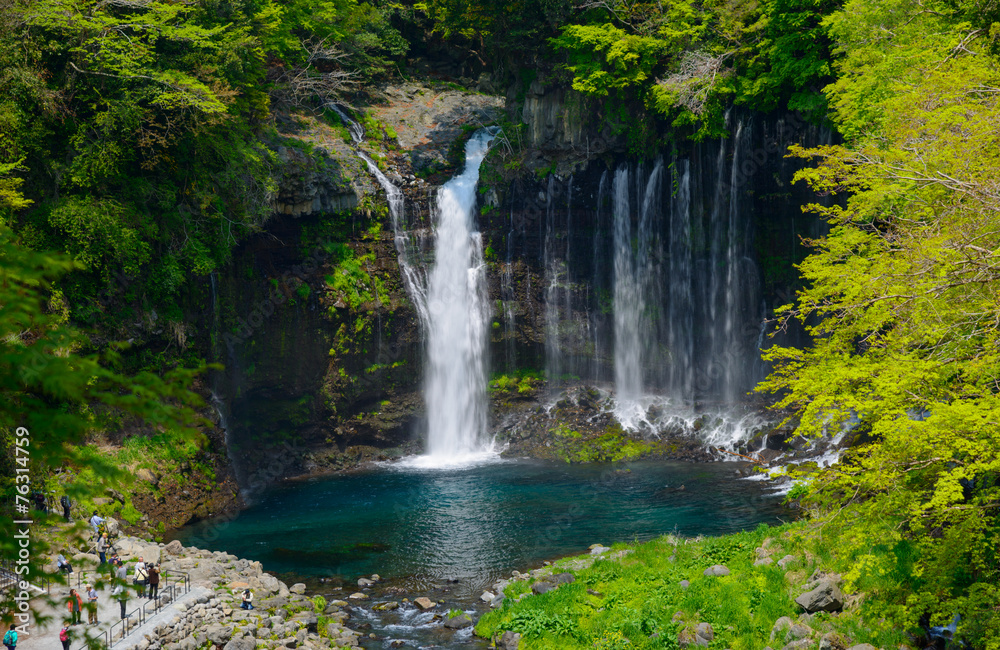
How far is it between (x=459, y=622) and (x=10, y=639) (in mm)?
8042

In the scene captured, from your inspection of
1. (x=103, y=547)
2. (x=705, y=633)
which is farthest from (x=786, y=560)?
(x=103, y=547)

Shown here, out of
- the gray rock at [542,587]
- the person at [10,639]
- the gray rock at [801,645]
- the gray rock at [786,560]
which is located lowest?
the gray rock at [542,587]

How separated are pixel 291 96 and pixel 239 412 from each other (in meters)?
14.6

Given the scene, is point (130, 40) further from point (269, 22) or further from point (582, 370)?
point (582, 370)

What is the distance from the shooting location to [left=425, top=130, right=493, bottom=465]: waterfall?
31.8 m

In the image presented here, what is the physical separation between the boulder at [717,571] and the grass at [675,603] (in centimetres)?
17

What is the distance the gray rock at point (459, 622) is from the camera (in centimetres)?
1521

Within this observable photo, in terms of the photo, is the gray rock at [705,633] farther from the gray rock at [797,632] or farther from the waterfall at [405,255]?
the waterfall at [405,255]

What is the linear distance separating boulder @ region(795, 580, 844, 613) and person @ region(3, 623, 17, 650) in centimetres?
1276

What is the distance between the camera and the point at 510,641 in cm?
1382

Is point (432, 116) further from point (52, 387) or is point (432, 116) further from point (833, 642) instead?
point (52, 387)

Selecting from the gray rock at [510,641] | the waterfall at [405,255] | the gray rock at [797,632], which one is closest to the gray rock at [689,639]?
the gray rock at [797,632]

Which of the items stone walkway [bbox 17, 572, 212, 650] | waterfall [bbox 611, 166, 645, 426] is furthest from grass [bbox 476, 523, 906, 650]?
waterfall [bbox 611, 166, 645, 426]

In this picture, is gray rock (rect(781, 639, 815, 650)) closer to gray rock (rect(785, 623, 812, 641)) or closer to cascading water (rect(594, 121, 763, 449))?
gray rock (rect(785, 623, 812, 641))
